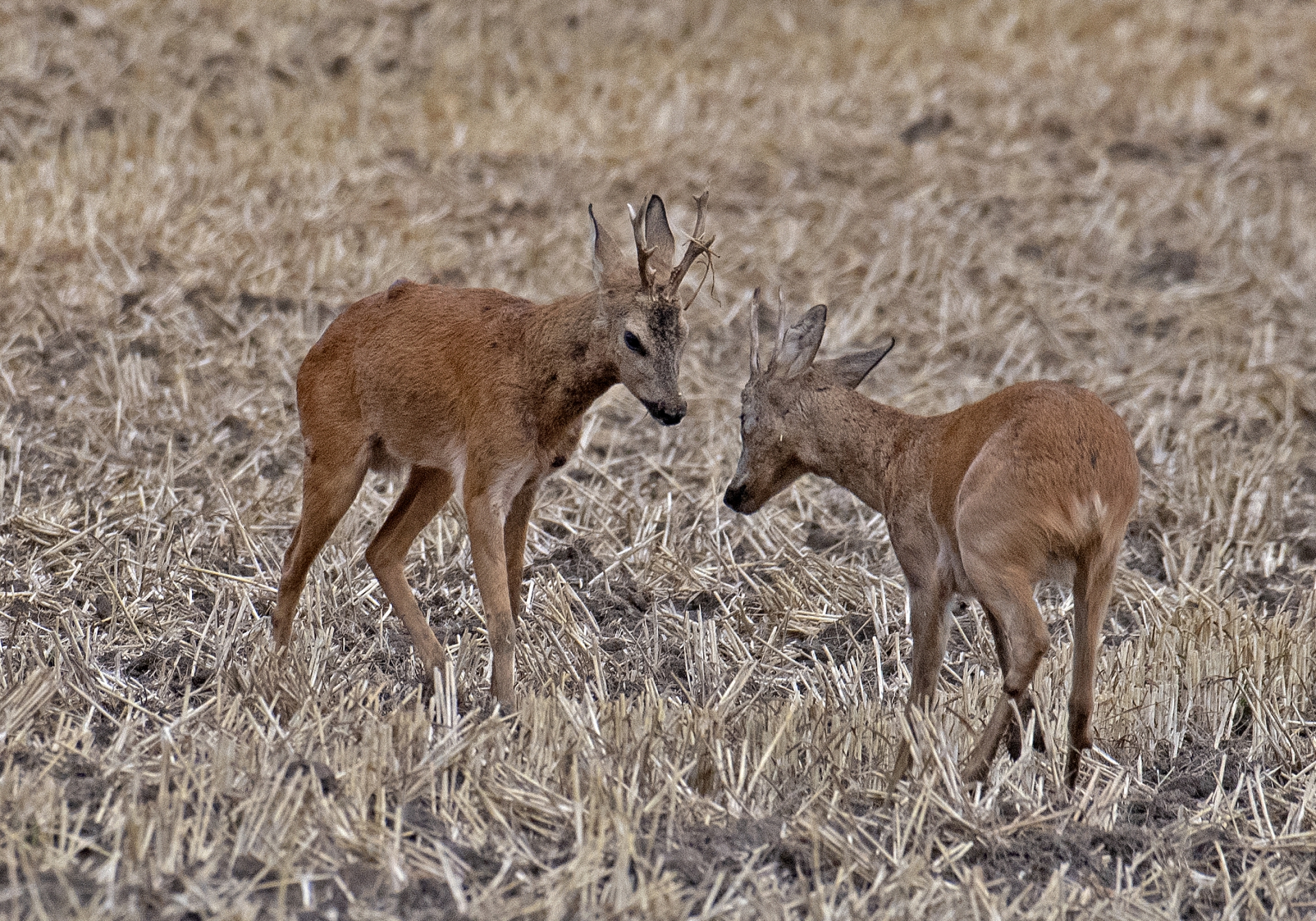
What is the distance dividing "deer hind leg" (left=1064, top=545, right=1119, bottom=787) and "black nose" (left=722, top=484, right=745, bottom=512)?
1.62 metres

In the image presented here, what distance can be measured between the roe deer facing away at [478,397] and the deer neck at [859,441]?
81cm

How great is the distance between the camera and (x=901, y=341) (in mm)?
11281

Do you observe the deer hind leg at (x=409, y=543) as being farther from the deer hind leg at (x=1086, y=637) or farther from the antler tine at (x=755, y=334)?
the deer hind leg at (x=1086, y=637)

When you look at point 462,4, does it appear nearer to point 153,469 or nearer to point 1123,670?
point 153,469

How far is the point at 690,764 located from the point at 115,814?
69.0 inches

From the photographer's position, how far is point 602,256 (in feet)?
21.4

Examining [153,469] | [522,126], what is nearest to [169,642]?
[153,469]

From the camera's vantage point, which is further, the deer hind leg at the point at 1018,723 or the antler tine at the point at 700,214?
the antler tine at the point at 700,214

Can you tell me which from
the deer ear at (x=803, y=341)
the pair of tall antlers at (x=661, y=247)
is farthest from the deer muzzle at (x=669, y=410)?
the deer ear at (x=803, y=341)

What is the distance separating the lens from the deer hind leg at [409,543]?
6777 mm

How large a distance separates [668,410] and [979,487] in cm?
120

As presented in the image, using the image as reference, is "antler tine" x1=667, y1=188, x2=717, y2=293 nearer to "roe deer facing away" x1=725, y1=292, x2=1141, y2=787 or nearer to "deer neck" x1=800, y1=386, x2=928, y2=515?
"roe deer facing away" x1=725, y1=292, x2=1141, y2=787

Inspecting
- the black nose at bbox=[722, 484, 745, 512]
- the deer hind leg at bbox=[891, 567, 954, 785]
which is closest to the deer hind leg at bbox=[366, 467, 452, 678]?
the black nose at bbox=[722, 484, 745, 512]

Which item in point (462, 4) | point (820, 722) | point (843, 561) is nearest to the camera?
point (820, 722)
